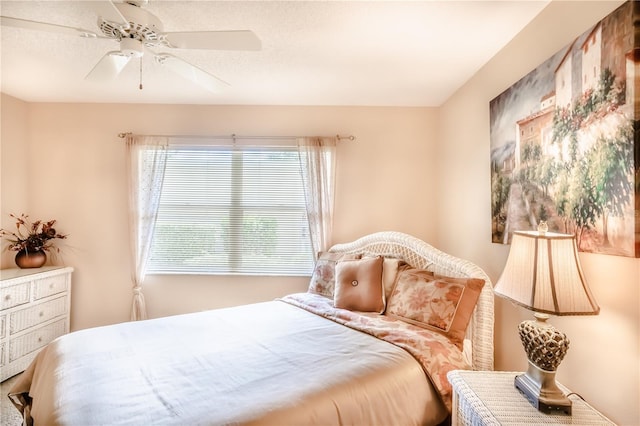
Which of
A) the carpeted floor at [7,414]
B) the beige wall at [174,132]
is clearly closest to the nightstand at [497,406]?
the beige wall at [174,132]

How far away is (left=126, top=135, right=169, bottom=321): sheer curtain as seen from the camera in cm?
303

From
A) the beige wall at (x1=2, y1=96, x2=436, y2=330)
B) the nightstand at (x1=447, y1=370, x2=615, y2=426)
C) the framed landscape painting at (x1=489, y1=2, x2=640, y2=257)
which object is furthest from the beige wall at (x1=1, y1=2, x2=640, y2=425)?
the nightstand at (x1=447, y1=370, x2=615, y2=426)

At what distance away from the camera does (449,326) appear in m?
1.77

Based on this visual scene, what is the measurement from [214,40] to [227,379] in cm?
165

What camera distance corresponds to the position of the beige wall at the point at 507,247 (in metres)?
1.17

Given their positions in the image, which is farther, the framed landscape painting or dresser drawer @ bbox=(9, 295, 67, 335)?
dresser drawer @ bbox=(9, 295, 67, 335)

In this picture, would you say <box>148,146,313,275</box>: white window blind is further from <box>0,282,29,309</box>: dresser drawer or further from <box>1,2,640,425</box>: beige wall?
<box>0,282,29,309</box>: dresser drawer

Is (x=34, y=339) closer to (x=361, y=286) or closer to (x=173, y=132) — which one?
(x=173, y=132)

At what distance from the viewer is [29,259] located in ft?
9.32

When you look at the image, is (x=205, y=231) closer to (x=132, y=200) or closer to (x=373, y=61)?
(x=132, y=200)

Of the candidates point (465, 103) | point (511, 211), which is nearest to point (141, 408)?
point (511, 211)

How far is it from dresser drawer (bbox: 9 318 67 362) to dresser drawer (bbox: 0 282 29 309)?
1.01 feet

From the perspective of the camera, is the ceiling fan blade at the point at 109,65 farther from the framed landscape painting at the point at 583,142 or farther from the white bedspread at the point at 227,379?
the framed landscape painting at the point at 583,142

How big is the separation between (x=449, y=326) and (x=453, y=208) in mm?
1314
